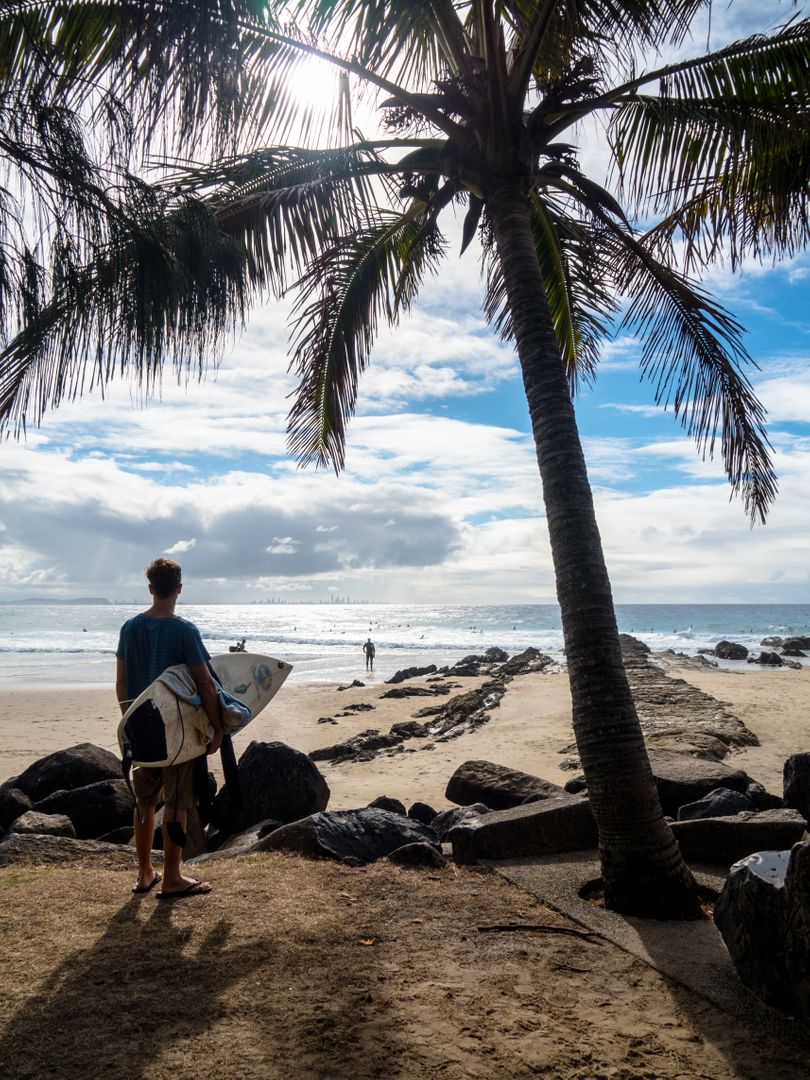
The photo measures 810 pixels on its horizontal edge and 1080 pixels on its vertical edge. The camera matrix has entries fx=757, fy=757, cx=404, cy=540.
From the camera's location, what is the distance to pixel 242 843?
6.16 meters

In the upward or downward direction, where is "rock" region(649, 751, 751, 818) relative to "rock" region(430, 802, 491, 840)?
upward

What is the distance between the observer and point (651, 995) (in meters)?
2.97

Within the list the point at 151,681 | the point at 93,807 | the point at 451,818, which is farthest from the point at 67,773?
the point at 151,681

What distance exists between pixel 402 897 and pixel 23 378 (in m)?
3.56

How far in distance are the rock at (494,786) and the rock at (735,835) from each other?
93.9 inches

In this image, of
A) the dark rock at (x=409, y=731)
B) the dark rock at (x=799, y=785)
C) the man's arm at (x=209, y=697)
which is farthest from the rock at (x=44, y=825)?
the dark rock at (x=409, y=731)

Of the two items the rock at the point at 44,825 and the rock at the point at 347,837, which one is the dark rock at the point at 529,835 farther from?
the rock at the point at 44,825

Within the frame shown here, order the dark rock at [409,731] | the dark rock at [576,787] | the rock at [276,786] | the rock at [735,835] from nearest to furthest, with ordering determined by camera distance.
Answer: the rock at [735,835]
the rock at [276,786]
the dark rock at [576,787]
the dark rock at [409,731]

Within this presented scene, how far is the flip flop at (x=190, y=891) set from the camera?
421 cm

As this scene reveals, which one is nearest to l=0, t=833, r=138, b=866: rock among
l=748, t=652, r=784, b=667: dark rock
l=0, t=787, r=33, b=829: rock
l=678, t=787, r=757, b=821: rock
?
l=0, t=787, r=33, b=829: rock

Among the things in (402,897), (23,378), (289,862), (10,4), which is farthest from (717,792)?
(10,4)

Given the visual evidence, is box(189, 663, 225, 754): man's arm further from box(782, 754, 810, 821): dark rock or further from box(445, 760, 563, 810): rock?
box(782, 754, 810, 821): dark rock

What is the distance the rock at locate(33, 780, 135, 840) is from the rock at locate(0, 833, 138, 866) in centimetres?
158

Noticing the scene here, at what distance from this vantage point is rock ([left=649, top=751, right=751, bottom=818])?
627 cm
